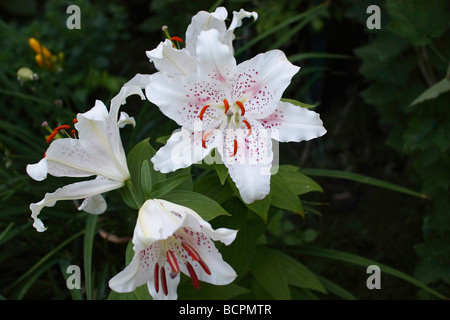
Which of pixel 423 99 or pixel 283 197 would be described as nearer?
pixel 283 197

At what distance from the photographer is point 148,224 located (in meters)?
0.91

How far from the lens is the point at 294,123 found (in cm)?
102

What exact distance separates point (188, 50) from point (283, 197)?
362mm

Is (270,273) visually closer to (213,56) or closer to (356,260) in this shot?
(356,260)

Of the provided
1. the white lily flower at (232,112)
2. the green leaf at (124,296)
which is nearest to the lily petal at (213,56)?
the white lily flower at (232,112)

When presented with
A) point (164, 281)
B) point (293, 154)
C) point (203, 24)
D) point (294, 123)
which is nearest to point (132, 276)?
point (164, 281)

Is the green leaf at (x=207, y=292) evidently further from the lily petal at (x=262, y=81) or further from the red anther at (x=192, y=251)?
the lily petal at (x=262, y=81)

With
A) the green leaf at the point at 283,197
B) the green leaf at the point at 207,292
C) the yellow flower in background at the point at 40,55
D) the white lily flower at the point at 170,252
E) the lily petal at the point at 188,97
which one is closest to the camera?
the white lily flower at the point at 170,252

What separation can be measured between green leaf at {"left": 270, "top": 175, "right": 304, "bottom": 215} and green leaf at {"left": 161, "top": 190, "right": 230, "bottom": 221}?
0.56 ft

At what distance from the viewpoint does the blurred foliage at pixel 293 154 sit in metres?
1.44

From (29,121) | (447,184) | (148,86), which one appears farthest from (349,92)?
(148,86)

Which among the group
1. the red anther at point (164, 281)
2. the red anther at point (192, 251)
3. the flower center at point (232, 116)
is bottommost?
the red anther at point (164, 281)

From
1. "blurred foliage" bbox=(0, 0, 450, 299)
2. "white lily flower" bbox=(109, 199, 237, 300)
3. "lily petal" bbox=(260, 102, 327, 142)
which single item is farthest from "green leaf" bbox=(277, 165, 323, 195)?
"white lily flower" bbox=(109, 199, 237, 300)

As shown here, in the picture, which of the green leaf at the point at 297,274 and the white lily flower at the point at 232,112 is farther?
the green leaf at the point at 297,274
